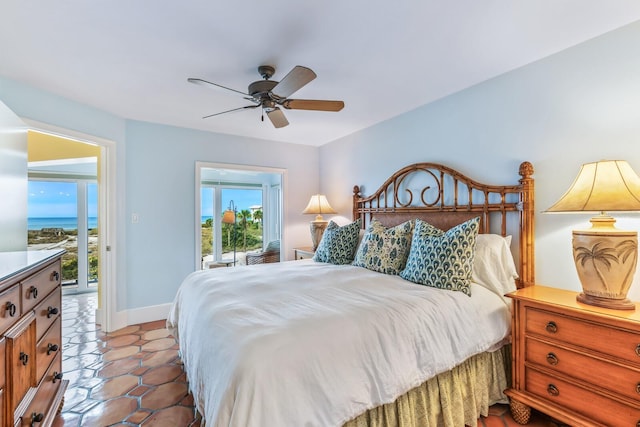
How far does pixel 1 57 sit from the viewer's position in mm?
2035

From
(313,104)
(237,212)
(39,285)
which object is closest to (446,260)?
(313,104)

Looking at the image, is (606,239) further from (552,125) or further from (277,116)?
(277,116)

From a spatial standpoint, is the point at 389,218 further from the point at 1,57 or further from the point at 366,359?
the point at 1,57

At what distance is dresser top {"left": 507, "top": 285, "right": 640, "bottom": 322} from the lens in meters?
1.46

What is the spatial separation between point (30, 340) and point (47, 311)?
0.28 meters

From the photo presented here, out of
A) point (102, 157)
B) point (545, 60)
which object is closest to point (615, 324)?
point (545, 60)

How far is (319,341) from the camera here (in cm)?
129

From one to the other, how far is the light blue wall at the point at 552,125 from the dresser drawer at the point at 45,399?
311 centimetres

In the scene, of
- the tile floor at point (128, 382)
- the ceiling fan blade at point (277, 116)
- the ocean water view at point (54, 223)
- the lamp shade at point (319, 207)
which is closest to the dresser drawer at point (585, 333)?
the tile floor at point (128, 382)

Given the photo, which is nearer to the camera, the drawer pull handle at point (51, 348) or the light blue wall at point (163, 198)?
the drawer pull handle at point (51, 348)

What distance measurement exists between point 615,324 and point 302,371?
5.03 ft

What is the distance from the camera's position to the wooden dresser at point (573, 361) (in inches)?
55.3

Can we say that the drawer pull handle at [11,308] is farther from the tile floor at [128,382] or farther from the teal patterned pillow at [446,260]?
the teal patterned pillow at [446,260]

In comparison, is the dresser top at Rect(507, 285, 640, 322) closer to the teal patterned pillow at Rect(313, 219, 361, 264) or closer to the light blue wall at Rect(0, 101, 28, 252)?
the teal patterned pillow at Rect(313, 219, 361, 264)
